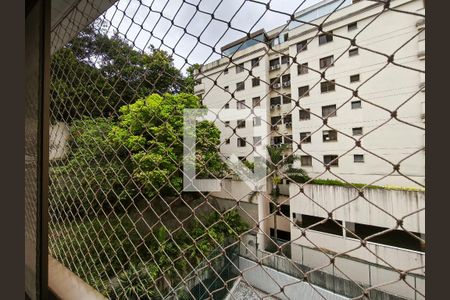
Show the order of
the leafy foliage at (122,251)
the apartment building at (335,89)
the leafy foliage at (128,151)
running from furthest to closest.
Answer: the leafy foliage at (128,151) < the leafy foliage at (122,251) < the apartment building at (335,89)

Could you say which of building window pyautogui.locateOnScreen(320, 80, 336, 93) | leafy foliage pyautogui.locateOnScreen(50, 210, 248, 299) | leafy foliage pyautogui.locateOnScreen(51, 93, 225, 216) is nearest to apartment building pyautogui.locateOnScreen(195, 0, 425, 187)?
building window pyautogui.locateOnScreen(320, 80, 336, 93)

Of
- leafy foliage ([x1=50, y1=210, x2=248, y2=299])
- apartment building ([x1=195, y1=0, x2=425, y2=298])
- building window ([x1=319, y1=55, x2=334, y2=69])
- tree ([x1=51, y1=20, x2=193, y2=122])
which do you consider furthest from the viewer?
tree ([x1=51, y1=20, x2=193, y2=122])

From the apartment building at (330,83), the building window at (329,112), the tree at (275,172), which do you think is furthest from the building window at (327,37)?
the tree at (275,172)

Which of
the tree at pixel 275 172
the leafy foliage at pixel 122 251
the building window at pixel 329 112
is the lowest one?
the leafy foliage at pixel 122 251

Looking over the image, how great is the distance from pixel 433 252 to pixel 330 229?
Result: 4.95 meters

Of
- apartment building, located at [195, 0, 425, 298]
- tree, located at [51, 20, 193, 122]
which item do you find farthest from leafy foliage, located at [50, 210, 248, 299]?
tree, located at [51, 20, 193, 122]

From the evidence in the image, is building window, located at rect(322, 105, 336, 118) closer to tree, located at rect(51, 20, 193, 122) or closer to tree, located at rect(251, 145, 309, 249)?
tree, located at rect(251, 145, 309, 249)

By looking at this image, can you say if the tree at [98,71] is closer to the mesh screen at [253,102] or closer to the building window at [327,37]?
the mesh screen at [253,102]

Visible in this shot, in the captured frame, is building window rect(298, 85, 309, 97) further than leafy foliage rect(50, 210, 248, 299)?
No

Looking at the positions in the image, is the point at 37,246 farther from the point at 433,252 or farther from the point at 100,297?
the point at 433,252

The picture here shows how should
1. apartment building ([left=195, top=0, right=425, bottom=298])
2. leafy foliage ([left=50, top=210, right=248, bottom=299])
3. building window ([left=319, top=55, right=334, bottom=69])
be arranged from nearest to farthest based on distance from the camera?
apartment building ([left=195, top=0, right=425, bottom=298])
building window ([left=319, top=55, right=334, bottom=69])
leafy foliage ([left=50, top=210, right=248, bottom=299])

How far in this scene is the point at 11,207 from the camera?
1.57ft

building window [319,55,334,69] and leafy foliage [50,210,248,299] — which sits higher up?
building window [319,55,334,69]

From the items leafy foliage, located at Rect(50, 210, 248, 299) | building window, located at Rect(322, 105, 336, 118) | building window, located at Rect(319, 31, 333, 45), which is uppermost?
building window, located at Rect(319, 31, 333, 45)
